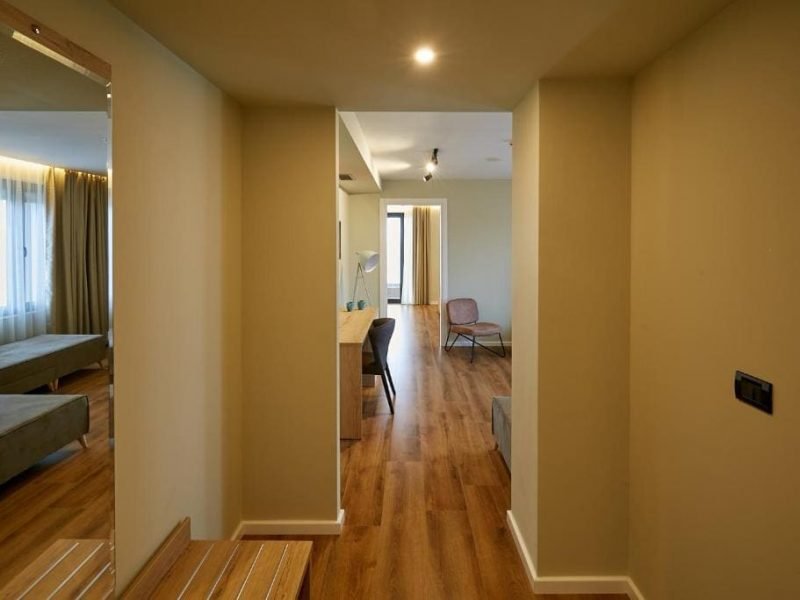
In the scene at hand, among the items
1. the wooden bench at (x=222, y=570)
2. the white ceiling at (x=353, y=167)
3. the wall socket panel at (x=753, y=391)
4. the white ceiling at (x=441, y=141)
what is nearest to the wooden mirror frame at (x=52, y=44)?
the wooden bench at (x=222, y=570)

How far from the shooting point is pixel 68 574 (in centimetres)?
130

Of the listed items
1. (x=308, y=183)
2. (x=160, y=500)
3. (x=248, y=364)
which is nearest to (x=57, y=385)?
(x=160, y=500)

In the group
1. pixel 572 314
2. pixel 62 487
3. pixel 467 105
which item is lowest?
pixel 62 487

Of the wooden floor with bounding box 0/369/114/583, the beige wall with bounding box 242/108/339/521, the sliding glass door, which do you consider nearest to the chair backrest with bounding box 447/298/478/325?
the beige wall with bounding box 242/108/339/521

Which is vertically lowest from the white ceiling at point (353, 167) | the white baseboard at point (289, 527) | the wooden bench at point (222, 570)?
the white baseboard at point (289, 527)

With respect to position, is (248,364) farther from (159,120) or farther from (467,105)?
(467,105)

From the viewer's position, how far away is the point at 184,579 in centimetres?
171

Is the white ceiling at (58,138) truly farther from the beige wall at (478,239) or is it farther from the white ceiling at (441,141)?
the beige wall at (478,239)

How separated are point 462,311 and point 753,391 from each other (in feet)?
18.7

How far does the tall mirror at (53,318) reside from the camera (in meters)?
1.11

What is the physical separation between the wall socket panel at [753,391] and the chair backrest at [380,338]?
10.0 ft

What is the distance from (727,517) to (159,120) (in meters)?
2.19

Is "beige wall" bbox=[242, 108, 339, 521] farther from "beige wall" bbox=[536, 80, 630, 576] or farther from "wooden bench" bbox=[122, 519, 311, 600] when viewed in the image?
"beige wall" bbox=[536, 80, 630, 576]

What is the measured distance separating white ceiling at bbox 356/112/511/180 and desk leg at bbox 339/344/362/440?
1.84 m
